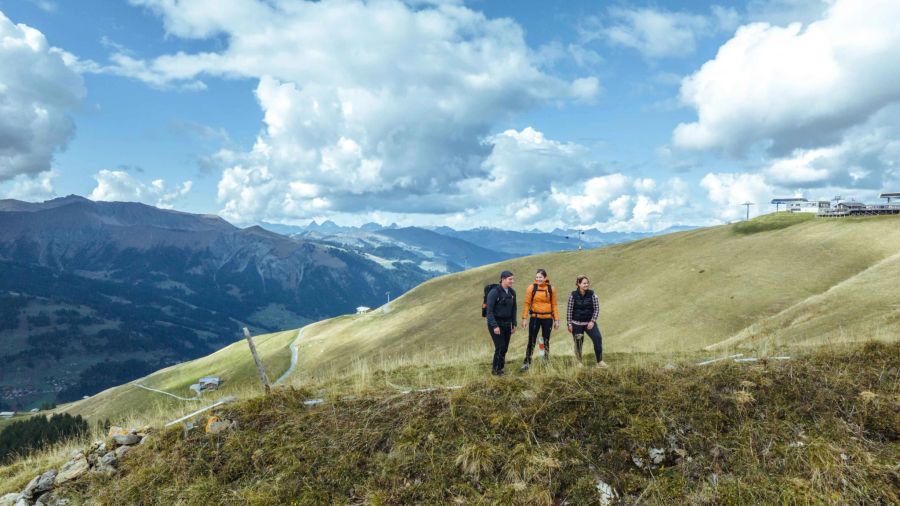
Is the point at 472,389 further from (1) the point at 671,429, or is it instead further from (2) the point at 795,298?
(2) the point at 795,298

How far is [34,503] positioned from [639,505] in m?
14.0

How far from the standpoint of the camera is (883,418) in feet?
29.3

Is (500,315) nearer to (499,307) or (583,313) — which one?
(499,307)

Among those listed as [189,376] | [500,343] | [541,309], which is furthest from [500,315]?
[189,376]

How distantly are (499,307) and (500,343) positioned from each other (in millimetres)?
1221

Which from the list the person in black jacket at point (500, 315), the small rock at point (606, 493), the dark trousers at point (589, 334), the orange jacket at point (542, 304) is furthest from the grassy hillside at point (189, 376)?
the small rock at point (606, 493)

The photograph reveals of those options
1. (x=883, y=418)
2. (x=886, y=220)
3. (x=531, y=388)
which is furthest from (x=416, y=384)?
(x=886, y=220)

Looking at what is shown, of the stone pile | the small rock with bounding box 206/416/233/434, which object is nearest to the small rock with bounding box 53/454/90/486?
the stone pile

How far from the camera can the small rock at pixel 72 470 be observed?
446 inches

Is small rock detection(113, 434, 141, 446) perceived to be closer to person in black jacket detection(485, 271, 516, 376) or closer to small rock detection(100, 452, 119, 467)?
small rock detection(100, 452, 119, 467)

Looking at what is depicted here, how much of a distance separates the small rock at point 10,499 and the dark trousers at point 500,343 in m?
13.4

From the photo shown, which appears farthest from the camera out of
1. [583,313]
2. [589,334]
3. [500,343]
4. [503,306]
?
[589,334]

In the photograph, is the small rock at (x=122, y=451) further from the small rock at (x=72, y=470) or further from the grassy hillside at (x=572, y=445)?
the small rock at (x=72, y=470)

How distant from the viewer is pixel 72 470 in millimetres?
11562
